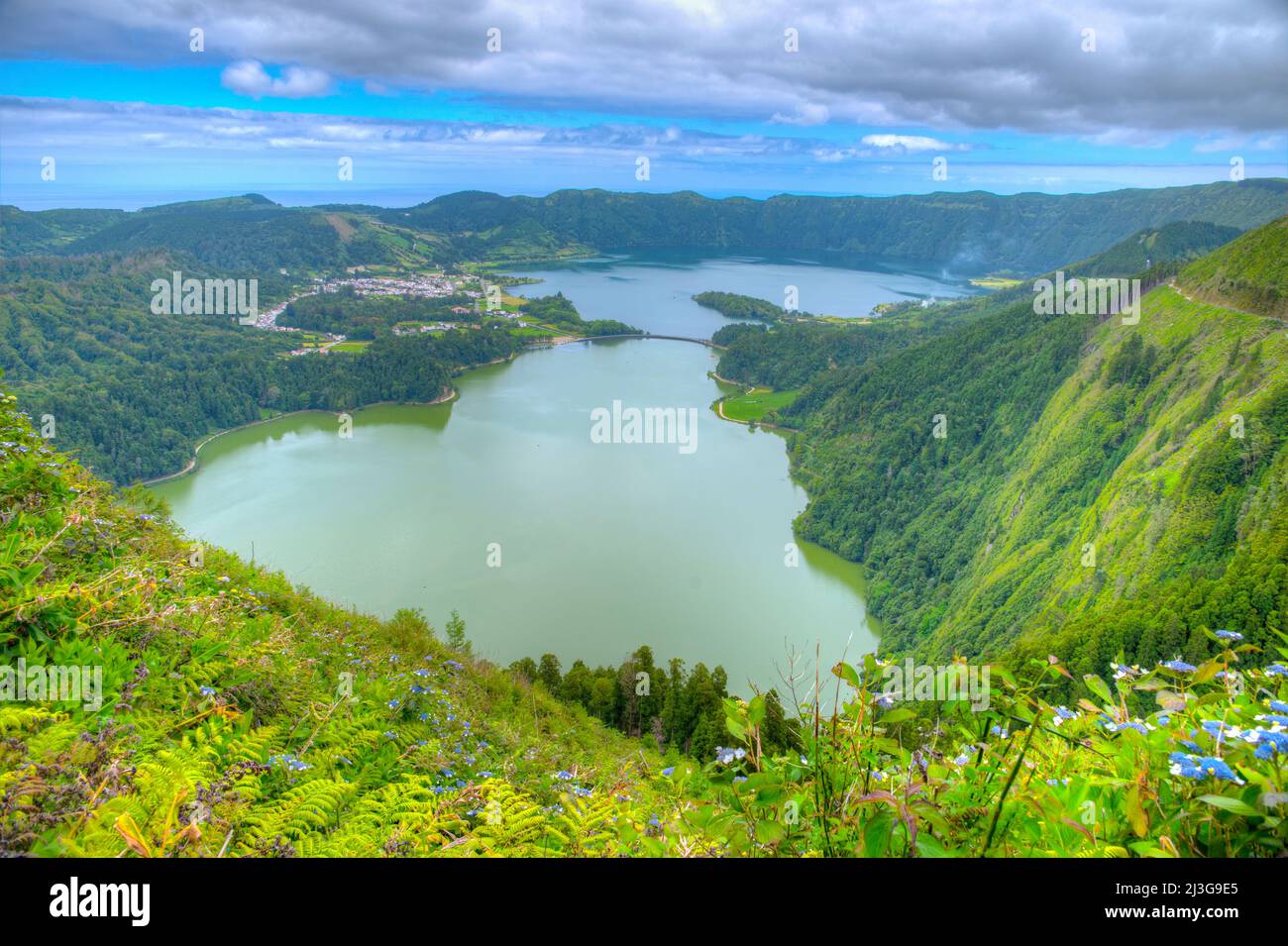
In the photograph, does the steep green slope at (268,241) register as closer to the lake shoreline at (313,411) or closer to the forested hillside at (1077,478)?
the lake shoreline at (313,411)

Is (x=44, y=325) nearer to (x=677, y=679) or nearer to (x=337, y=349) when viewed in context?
(x=337, y=349)

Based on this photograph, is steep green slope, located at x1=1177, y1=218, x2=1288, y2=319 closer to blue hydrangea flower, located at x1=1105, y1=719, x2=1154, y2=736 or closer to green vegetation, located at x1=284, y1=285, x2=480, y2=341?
blue hydrangea flower, located at x1=1105, y1=719, x2=1154, y2=736

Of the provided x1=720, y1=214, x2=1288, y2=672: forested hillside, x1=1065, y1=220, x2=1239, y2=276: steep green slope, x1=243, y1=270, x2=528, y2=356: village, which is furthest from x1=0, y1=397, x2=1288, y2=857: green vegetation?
x1=1065, y1=220, x2=1239, y2=276: steep green slope

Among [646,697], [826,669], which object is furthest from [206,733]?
[646,697]

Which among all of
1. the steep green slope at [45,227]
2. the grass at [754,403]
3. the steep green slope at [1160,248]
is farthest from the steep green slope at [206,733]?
the steep green slope at [45,227]

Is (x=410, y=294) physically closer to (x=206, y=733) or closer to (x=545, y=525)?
(x=545, y=525)

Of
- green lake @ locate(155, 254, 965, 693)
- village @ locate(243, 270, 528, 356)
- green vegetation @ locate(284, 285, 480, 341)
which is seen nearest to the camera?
green lake @ locate(155, 254, 965, 693)

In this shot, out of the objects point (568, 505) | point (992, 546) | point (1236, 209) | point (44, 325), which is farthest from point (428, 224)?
point (1236, 209)
